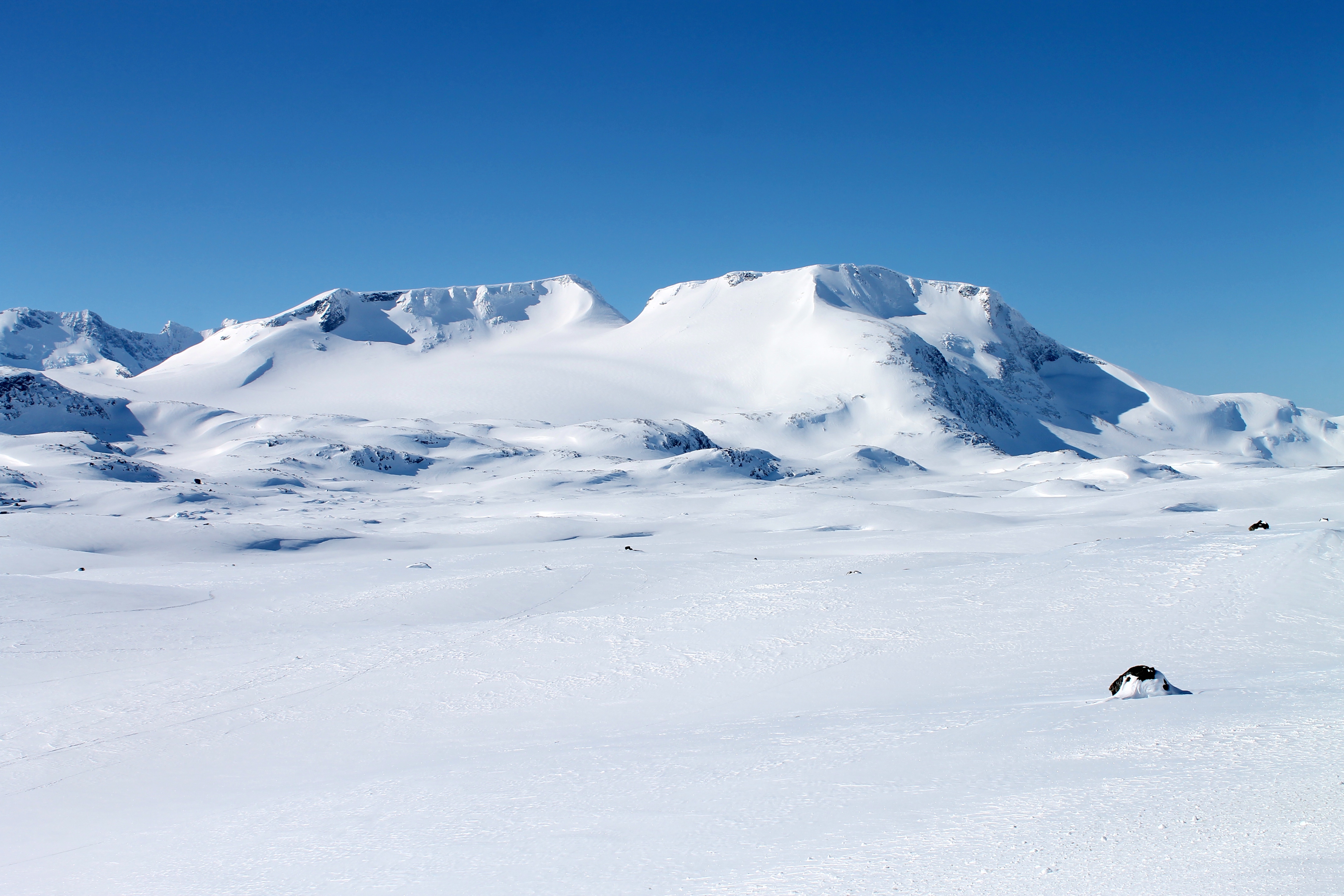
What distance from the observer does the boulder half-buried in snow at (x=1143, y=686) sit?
6422 millimetres

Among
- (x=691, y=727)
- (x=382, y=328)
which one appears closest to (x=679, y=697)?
(x=691, y=727)

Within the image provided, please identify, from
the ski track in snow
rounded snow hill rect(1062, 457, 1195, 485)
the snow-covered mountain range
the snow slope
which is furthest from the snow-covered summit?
the ski track in snow

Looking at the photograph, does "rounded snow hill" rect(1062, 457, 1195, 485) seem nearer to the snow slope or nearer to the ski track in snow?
the snow slope

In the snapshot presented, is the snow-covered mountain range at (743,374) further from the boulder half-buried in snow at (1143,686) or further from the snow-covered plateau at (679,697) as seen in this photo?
the boulder half-buried in snow at (1143,686)

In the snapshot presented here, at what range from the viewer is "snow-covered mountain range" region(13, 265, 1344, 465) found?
268 ft

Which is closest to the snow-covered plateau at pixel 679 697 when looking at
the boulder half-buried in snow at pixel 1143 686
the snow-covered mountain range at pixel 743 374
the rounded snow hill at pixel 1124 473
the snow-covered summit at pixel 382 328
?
A: the boulder half-buried in snow at pixel 1143 686

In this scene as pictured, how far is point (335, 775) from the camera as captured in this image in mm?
6453

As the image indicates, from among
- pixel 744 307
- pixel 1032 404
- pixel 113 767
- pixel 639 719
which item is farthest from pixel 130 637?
pixel 1032 404

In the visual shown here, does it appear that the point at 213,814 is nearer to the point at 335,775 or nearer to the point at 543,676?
the point at 335,775

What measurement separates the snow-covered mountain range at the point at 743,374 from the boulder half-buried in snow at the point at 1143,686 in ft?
203

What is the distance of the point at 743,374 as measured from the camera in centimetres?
9781

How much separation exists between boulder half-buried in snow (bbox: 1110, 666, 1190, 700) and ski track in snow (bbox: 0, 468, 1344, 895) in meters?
0.17

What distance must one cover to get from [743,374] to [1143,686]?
92130 millimetres

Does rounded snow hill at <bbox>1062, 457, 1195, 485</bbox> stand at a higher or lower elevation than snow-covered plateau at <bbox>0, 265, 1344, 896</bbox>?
higher
